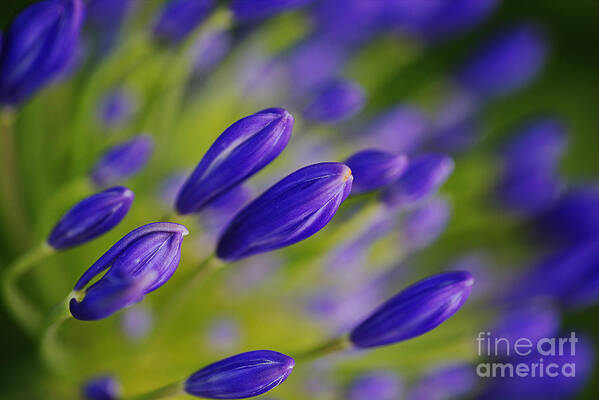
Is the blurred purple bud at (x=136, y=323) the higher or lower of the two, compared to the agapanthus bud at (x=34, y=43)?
lower

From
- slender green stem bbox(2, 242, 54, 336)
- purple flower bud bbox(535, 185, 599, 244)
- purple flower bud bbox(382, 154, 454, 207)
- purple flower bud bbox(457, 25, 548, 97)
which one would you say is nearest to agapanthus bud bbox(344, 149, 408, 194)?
purple flower bud bbox(382, 154, 454, 207)

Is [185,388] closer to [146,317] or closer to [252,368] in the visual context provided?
[252,368]

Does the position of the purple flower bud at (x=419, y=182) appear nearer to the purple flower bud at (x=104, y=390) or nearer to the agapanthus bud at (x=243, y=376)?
the agapanthus bud at (x=243, y=376)

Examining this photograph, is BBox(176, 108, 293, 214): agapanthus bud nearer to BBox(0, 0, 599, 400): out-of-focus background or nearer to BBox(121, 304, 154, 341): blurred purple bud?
BBox(0, 0, 599, 400): out-of-focus background

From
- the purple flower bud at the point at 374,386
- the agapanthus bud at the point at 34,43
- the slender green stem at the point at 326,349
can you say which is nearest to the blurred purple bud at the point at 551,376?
the purple flower bud at the point at 374,386

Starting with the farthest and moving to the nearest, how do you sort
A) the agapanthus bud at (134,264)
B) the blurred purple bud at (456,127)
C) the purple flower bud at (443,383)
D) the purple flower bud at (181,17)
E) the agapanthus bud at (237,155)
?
1. the blurred purple bud at (456,127)
2. the purple flower bud at (443,383)
3. the purple flower bud at (181,17)
4. the agapanthus bud at (237,155)
5. the agapanthus bud at (134,264)

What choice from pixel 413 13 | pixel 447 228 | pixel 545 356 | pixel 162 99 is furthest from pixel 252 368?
pixel 413 13
